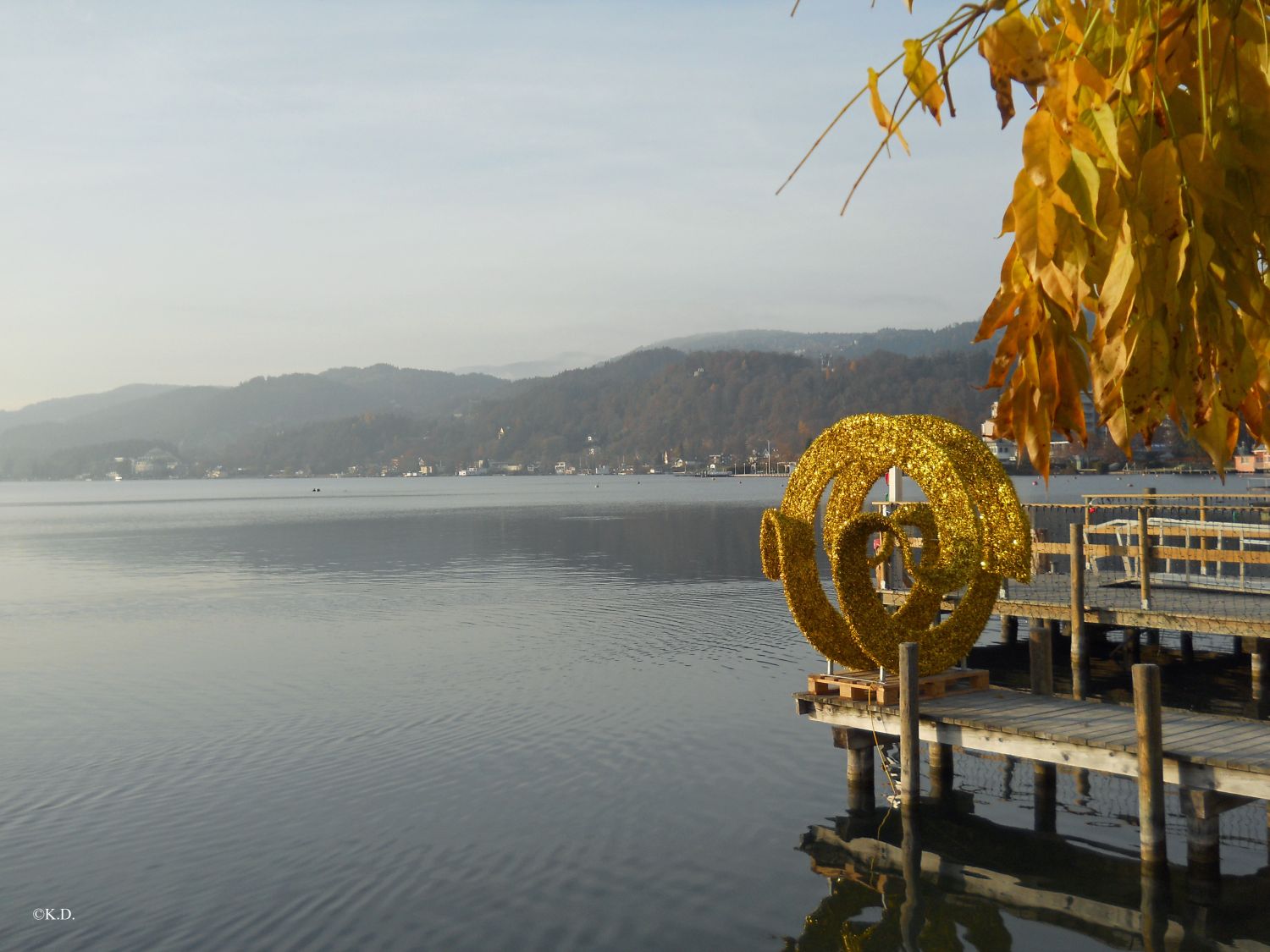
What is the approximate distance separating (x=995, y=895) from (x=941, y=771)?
344 centimetres

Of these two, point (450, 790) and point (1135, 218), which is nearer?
point (1135, 218)

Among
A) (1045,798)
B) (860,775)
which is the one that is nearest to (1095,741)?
(1045,798)

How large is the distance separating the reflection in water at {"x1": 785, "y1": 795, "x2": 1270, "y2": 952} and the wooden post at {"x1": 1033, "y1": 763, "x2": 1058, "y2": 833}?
518 millimetres

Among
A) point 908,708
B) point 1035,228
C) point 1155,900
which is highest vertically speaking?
point 1035,228

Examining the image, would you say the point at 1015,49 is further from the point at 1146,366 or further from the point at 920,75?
the point at 1146,366

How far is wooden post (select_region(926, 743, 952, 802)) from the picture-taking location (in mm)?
17469

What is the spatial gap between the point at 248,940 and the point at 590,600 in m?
32.7

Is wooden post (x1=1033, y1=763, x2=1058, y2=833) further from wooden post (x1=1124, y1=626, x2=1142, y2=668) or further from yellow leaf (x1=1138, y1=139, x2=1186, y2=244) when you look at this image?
yellow leaf (x1=1138, y1=139, x2=1186, y2=244)

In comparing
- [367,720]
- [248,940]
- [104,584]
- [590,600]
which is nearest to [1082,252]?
A: [248,940]

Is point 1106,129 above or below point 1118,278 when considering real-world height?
above

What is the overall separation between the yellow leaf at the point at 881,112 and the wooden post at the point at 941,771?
15851 mm

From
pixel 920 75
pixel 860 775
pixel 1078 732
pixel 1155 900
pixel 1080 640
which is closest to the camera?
pixel 920 75

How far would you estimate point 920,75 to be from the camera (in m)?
3.04

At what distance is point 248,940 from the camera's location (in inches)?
521
